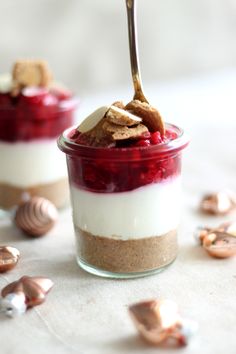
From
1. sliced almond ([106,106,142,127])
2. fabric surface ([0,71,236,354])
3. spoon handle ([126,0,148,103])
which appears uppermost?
spoon handle ([126,0,148,103])

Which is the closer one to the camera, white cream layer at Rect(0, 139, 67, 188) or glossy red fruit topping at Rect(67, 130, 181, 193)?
glossy red fruit topping at Rect(67, 130, 181, 193)

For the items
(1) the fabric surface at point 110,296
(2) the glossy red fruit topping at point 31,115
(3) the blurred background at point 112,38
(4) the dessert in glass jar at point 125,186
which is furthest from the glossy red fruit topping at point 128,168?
(3) the blurred background at point 112,38

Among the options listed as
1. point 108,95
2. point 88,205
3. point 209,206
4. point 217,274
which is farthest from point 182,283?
point 108,95

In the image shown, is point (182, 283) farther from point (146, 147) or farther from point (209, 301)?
point (146, 147)

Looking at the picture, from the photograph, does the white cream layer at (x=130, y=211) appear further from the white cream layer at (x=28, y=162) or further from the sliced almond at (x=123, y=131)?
the white cream layer at (x=28, y=162)

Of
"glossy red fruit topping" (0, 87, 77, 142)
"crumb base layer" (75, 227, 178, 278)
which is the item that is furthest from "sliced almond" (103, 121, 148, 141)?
"glossy red fruit topping" (0, 87, 77, 142)

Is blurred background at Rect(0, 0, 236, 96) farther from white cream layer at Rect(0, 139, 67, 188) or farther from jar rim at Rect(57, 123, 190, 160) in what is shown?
jar rim at Rect(57, 123, 190, 160)

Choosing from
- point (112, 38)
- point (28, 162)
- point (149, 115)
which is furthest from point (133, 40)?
point (112, 38)
